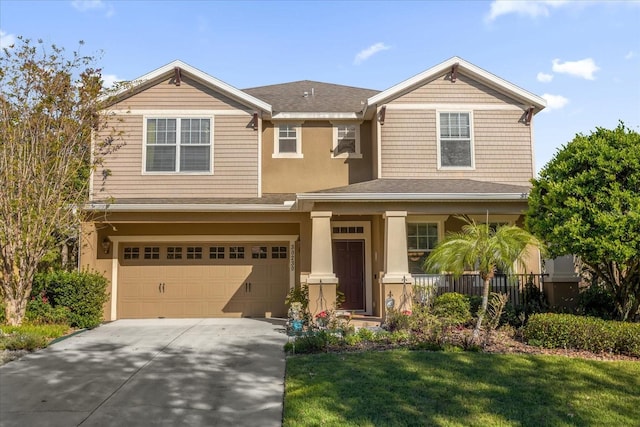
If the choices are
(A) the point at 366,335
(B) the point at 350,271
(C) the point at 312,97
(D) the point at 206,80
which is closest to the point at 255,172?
(D) the point at 206,80

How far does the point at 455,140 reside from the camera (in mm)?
15328

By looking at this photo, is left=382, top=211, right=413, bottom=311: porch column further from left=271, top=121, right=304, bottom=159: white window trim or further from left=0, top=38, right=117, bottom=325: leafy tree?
left=0, top=38, right=117, bottom=325: leafy tree

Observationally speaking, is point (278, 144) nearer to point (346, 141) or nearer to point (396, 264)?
point (346, 141)

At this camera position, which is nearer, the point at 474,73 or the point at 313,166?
the point at 474,73

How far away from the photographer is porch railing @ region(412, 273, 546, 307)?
→ 12.5 meters

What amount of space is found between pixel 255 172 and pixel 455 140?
19.1ft

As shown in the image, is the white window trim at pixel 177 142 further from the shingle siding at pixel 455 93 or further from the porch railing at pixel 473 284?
the porch railing at pixel 473 284

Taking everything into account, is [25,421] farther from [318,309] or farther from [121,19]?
[121,19]

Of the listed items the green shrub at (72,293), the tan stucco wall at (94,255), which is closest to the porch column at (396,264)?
the green shrub at (72,293)

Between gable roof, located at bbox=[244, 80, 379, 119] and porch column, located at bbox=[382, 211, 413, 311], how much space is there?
4.34 meters

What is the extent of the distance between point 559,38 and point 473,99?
3.83 m

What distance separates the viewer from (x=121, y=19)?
11.6m

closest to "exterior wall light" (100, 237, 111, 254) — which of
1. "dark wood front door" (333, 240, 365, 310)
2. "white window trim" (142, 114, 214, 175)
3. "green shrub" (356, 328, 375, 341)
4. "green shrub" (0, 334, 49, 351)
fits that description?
"white window trim" (142, 114, 214, 175)

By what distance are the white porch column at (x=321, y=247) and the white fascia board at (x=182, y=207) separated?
55.5 inches
